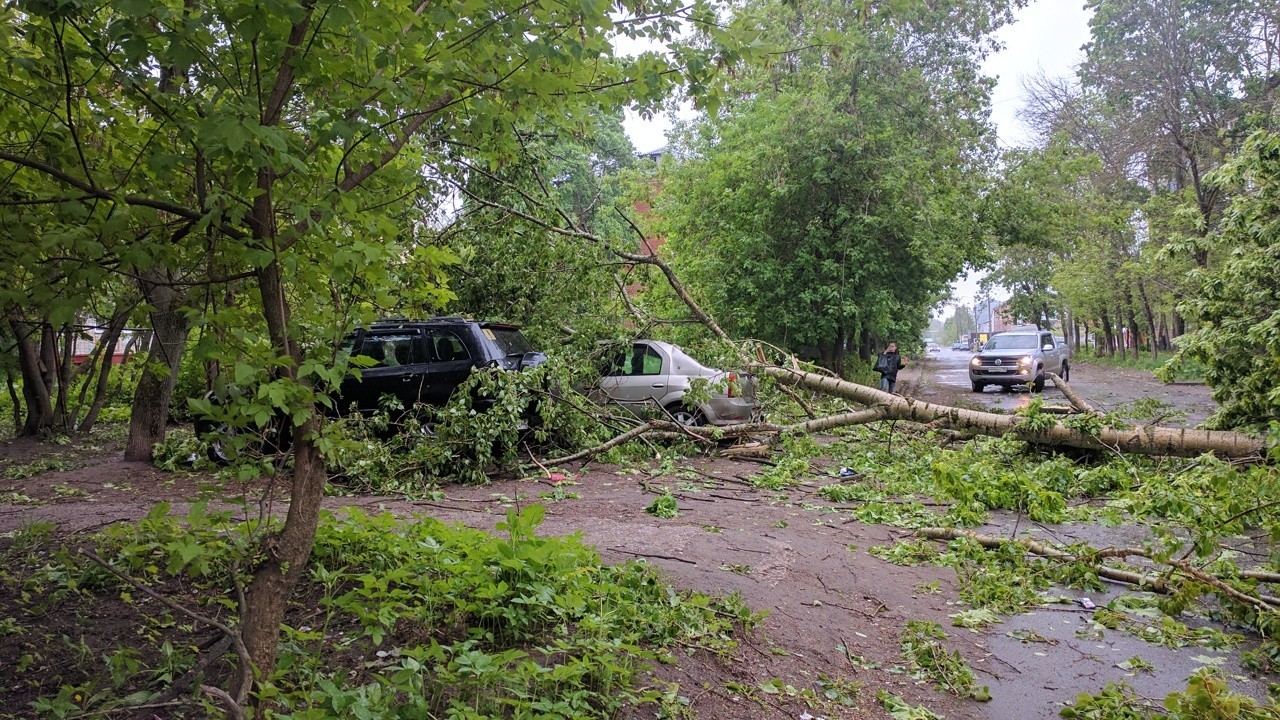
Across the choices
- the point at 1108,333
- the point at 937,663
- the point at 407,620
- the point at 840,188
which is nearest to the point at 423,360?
the point at 407,620

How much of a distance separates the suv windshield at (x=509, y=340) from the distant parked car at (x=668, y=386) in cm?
137

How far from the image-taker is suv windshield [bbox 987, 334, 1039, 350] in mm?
24875

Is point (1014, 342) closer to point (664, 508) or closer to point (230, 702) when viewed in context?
point (664, 508)

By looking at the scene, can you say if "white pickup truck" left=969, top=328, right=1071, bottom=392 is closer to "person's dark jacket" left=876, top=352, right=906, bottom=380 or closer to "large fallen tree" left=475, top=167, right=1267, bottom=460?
"person's dark jacket" left=876, top=352, right=906, bottom=380

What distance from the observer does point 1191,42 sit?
77.1ft

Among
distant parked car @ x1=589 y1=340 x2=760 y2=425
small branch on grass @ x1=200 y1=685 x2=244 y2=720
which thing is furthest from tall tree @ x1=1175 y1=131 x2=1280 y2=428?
small branch on grass @ x1=200 y1=685 x2=244 y2=720

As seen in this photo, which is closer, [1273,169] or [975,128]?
[1273,169]

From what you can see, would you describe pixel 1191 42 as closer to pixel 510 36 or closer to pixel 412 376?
pixel 412 376

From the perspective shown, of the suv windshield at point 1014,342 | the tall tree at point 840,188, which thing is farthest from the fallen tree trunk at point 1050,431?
the suv windshield at point 1014,342

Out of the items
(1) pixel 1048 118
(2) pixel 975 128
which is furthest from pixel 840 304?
(1) pixel 1048 118

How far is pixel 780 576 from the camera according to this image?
5.48 m

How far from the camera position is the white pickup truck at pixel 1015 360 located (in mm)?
23078

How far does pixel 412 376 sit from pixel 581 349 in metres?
2.58

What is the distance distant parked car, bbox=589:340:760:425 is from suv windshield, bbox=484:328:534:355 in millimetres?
1366
